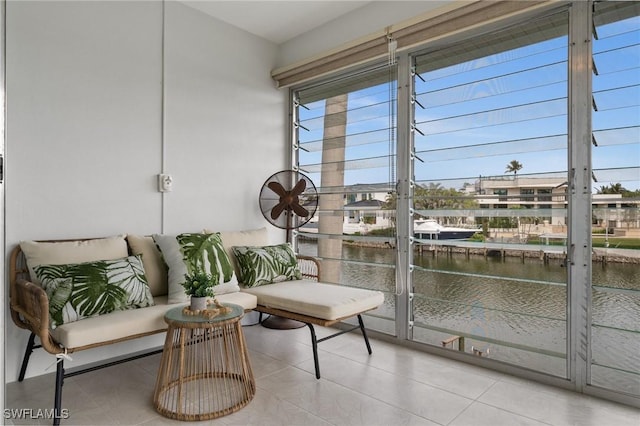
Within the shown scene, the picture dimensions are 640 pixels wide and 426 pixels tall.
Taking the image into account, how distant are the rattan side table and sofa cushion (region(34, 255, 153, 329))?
0.97 ft

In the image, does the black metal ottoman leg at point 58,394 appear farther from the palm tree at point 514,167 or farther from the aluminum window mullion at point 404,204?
the palm tree at point 514,167

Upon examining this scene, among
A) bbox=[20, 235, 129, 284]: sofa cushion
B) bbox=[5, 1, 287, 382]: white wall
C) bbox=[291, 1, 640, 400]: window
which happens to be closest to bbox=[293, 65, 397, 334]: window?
bbox=[291, 1, 640, 400]: window

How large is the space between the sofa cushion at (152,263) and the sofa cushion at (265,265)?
0.59 m

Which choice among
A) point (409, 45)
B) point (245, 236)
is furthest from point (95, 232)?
point (409, 45)

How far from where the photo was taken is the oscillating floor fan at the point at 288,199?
12.3 feet

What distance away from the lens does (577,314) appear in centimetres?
243

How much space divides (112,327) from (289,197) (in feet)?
6.42

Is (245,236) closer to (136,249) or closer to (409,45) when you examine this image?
(136,249)

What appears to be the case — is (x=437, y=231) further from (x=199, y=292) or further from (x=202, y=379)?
(x=202, y=379)

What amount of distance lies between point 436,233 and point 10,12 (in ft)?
10.3

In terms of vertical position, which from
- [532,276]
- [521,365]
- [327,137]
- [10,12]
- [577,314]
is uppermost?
[10,12]

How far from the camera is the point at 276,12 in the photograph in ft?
11.5

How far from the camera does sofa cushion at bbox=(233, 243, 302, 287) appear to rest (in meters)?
3.17

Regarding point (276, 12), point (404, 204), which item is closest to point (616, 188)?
point (404, 204)
